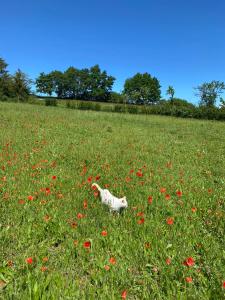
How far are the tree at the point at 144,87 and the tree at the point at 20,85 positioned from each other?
5353 centimetres

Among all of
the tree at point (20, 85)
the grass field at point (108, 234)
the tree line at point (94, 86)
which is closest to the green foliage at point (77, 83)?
the tree line at point (94, 86)

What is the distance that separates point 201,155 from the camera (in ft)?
34.5

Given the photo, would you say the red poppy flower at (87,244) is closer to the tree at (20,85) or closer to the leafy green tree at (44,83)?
the tree at (20,85)

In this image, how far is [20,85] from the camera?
6178 centimetres

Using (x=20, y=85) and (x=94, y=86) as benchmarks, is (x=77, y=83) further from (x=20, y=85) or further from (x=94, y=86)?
(x=20, y=85)

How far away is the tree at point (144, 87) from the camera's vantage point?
11012 cm

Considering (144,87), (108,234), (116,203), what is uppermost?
(144,87)

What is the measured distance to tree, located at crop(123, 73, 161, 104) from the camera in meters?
110

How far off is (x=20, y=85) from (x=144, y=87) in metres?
58.5

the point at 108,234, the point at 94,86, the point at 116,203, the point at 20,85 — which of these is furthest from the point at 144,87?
the point at 108,234

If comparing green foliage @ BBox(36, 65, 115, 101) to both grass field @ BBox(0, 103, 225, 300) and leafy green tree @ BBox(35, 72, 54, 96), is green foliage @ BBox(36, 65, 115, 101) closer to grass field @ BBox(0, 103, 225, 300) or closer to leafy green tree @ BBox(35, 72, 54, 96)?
leafy green tree @ BBox(35, 72, 54, 96)

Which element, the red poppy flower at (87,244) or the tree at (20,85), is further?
the tree at (20,85)

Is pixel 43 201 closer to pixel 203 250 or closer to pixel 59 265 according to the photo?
pixel 59 265

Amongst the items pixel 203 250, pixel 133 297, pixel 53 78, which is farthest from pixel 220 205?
pixel 53 78
